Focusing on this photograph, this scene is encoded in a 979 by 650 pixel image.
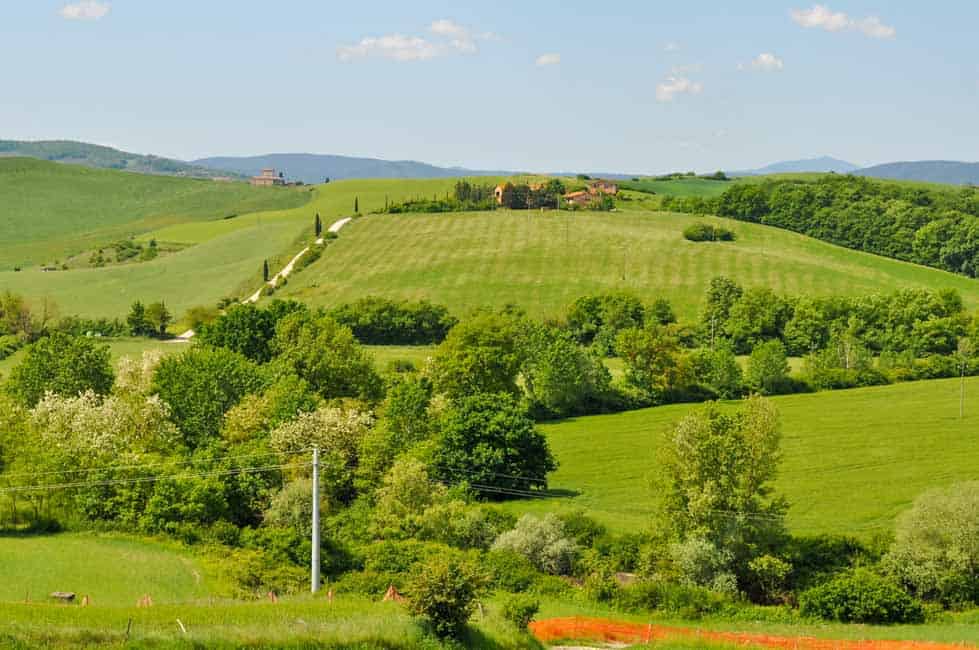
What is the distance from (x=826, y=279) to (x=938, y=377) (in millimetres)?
Answer: 43281

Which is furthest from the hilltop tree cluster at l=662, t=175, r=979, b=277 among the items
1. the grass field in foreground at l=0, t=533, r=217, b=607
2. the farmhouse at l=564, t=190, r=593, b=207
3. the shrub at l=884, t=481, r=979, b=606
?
the grass field in foreground at l=0, t=533, r=217, b=607

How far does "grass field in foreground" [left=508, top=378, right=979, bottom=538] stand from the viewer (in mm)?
60812

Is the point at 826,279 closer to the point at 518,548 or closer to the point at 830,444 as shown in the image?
the point at 830,444

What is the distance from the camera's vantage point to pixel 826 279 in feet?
466

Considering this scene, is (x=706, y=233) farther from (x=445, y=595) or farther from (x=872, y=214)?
(x=445, y=595)

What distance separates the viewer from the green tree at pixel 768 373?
9475 centimetres

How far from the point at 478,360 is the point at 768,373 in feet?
91.4

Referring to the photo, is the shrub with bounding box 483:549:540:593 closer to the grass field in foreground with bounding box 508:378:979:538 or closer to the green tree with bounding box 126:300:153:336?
the grass field in foreground with bounding box 508:378:979:538

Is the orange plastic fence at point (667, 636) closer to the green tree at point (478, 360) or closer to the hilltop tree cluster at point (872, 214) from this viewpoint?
the green tree at point (478, 360)

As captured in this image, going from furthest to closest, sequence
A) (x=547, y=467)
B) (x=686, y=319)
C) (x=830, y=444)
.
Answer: (x=686, y=319) < (x=830, y=444) < (x=547, y=467)

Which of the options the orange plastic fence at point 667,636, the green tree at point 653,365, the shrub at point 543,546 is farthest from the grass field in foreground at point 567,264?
the orange plastic fence at point 667,636

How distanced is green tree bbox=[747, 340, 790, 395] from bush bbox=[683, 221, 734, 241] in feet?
223

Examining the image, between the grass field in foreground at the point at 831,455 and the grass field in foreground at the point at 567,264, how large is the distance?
141ft

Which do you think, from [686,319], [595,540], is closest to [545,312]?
[686,319]
